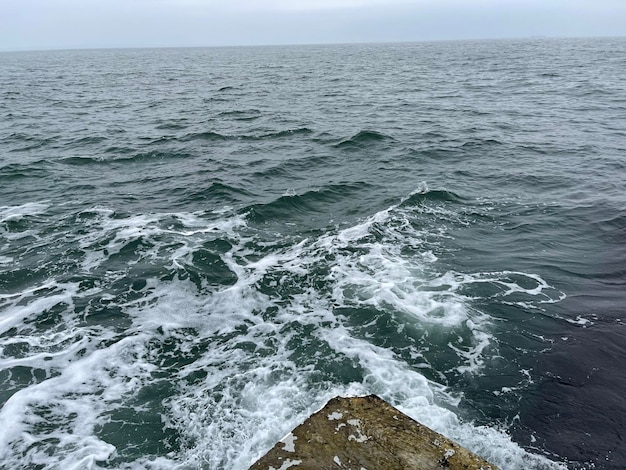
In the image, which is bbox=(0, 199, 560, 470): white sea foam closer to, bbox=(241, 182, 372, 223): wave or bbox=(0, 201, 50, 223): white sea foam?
bbox=(241, 182, 372, 223): wave

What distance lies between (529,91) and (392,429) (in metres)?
Result: 45.1

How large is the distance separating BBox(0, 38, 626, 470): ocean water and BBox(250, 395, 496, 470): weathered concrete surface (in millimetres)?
1974

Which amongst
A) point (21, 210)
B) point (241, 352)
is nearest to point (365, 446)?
point (241, 352)

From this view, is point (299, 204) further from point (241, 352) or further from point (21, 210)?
point (21, 210)

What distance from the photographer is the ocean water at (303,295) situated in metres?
7.35

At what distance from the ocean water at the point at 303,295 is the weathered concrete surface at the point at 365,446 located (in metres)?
1.97

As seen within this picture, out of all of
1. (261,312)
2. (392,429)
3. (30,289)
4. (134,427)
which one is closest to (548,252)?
(261,312)

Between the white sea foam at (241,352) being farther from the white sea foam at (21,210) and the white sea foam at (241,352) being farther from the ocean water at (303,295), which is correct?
the white sea foam at (21,210)

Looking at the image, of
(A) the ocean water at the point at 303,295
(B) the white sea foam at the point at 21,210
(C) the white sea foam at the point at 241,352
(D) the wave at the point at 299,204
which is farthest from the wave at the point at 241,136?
(C) the white sea foam at the point at 241,352

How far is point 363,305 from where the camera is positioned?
10672 millimetres

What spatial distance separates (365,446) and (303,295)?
20.2 ft

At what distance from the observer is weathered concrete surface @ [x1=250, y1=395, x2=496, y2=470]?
489 cm

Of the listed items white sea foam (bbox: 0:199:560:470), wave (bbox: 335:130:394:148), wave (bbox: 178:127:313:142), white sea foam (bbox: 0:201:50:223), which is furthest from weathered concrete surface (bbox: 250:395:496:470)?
wave (bbox: 178:127:313:142)

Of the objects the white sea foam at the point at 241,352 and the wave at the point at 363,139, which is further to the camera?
the wave at the point at 363,139
